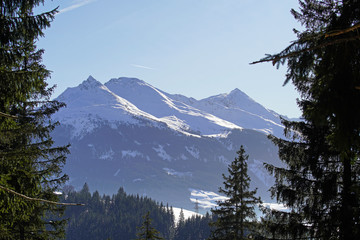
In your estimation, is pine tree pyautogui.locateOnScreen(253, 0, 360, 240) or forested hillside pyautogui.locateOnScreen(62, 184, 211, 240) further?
forested hillside pyautogui.locateOnScreen(62, 184, 211, 240)

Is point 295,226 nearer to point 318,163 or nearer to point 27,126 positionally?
point 318,163

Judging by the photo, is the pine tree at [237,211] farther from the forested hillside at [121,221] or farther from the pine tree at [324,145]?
the forested hillside at [121,221]

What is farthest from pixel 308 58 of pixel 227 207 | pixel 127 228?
pixel 127 228

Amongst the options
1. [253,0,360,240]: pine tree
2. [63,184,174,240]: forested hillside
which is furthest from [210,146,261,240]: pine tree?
[63,184,174,240]: forested hillside

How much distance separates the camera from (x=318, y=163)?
9992 mm

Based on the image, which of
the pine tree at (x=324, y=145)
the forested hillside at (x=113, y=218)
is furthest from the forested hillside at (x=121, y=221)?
the pine tree at (x=324, y=145)

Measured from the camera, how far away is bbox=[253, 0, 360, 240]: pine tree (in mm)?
4637

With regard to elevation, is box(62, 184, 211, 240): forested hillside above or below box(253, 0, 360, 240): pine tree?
below

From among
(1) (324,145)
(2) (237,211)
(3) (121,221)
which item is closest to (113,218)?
(3) (121,221)

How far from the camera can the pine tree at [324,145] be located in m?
4.64

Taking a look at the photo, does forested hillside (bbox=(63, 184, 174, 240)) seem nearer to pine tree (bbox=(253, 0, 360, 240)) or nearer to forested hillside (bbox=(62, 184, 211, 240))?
forested hillside (bbox=(62, 184, 211, 240))

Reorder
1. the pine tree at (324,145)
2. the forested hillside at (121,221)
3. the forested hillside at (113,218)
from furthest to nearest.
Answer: the forested hillside at (113,218) < the forested hillside at (121,221) < the pine tree at (324,145)

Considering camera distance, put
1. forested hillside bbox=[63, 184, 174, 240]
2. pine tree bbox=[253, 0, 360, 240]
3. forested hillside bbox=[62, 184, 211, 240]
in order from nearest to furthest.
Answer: pine tree bbox=[253, 0, 360, 240] → forested hillside bbox=[62, 184, 211, 240] → forested hillside bbox=[63, 184, 174, 240]

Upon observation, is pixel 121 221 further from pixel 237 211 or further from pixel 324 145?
pixel 324 145
